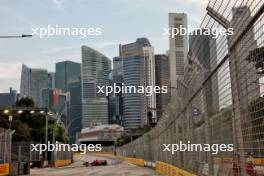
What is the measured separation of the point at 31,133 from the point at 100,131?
11233 centimetres

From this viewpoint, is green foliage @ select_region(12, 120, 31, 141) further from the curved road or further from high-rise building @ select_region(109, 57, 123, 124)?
high-rise building @ select_region(109, 57, 123, 124)

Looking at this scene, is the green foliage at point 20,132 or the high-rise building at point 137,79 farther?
the high-rise building at point 137,79

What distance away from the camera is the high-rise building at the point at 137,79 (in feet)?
382

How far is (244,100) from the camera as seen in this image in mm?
6324

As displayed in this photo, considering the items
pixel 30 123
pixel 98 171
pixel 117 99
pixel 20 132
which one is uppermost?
pixel 117 99

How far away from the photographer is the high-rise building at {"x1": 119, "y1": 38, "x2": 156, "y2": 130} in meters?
117

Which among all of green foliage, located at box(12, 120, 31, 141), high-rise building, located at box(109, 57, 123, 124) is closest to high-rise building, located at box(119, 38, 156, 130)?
high-rise building, located at box(109, 57, 123, 124)

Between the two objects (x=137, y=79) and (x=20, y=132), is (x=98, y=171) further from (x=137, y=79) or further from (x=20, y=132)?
(x=137, y=79)

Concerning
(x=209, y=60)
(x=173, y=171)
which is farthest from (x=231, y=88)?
(x=173, y=171)

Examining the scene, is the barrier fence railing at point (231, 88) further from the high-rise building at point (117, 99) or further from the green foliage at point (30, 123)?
the high-rise building at point (117, 99)

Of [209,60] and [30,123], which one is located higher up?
[30,123]

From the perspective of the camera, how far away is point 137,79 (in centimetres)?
12862

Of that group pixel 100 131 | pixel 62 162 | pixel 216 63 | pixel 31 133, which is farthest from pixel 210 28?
pixel 100 131

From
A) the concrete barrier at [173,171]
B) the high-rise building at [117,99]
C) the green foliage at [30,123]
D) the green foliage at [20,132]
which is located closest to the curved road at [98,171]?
the concrete barrier at [173,171]
